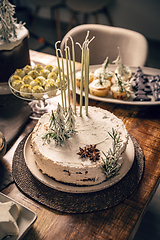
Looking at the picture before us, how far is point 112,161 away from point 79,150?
14cm

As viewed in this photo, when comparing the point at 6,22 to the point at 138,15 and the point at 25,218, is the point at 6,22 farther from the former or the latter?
the point at 138,15

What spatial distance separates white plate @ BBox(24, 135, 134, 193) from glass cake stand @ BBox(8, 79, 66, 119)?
11.0 inches

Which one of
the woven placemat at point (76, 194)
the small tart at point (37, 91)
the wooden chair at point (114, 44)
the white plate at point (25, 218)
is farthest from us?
Answer: the wooden chair at point (114, 44)

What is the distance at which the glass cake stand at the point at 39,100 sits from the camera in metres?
1.33

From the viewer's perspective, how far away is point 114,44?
221 centimetres

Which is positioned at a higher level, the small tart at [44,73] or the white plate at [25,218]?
the small tart at [44,73]

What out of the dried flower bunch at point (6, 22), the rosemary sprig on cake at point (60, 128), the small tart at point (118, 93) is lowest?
the small tart at point (118, 93)

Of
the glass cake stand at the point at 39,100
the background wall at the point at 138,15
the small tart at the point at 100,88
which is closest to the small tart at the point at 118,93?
the small tart at the point at 100,88

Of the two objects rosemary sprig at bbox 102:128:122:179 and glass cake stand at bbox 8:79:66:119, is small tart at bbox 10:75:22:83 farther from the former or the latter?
rosemary sprig at bbox 102:128:122:179

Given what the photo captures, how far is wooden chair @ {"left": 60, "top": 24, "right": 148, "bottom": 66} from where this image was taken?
2086mm

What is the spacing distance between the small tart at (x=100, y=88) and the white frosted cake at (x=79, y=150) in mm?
388

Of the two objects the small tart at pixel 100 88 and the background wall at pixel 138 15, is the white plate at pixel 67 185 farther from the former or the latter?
the background wall at pixel 138 15

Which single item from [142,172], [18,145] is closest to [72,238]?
[142,172]

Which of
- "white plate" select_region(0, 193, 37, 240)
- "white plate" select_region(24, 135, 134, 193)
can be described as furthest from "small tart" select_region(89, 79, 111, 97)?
"white plate" select_region(0, 193, 37, 240)
